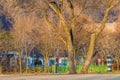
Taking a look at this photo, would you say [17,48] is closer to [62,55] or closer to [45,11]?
[62,55]

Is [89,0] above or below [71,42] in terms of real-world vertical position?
above

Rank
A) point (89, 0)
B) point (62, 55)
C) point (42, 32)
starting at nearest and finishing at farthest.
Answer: point (89, 0) < point (42, 32) < point (62, 55)

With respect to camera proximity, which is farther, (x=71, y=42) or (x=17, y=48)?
(x=17, y=48)

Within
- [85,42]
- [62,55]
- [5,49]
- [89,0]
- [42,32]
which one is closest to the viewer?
[89,0]

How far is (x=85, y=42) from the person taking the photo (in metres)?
50.6

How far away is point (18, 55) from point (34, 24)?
7461mm

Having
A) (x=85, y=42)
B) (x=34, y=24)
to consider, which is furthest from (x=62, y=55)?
(x=85, y=42)

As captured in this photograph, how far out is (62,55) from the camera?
60.5 m

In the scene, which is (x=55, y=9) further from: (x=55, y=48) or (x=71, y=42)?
(x=55, y=48)

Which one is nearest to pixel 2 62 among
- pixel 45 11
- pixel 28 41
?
pixel 28 41

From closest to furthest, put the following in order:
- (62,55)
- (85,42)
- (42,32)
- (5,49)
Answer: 1. (5,49)
2. (85,42)
3. (42,32)
4. (62,55)

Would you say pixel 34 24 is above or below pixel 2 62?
above

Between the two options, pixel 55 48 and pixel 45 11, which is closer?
pixel 45 11

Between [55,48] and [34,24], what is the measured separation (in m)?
6.42
